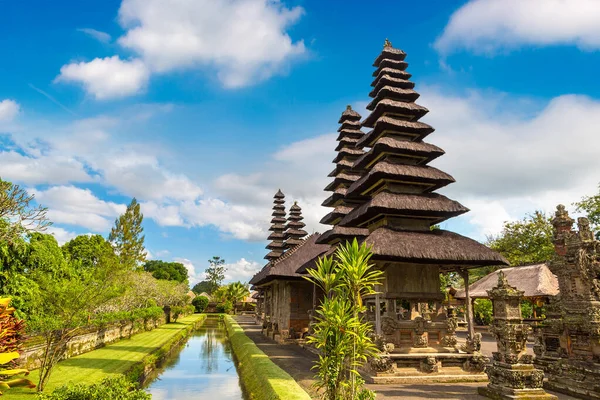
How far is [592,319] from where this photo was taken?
11125 millimetres

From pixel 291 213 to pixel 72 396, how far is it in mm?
32813

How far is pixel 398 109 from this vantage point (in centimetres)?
1850

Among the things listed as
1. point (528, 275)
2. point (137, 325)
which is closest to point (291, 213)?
point (137, 325)

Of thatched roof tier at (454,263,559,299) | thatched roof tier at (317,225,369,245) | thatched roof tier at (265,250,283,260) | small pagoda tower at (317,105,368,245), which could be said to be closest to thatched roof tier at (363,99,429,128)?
small pagoda tower at (317,105,368,245)

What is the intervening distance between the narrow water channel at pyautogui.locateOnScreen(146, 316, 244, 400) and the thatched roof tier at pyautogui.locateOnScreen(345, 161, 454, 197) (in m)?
10.3

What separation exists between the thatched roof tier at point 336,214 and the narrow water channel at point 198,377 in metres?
10.0

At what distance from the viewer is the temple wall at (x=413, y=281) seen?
1509cm

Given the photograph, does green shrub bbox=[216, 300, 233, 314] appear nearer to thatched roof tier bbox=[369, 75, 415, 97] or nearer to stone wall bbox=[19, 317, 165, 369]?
stone wall bbox=[19, 317, 165, 369]

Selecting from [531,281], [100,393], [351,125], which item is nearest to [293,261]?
[351,125]

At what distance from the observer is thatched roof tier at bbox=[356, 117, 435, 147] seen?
58.5ft

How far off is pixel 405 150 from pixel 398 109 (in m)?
2.49

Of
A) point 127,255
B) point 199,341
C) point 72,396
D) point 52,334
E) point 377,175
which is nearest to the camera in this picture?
point 72,396

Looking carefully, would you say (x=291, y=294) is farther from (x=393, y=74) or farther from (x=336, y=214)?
(x=393, y=74)

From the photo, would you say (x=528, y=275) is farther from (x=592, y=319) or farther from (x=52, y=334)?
(x=52, y=334)
